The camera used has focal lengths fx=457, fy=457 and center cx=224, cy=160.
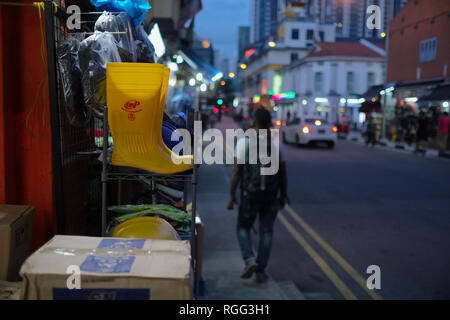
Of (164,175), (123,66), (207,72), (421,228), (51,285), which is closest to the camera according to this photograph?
(51,285)

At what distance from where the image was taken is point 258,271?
543cm

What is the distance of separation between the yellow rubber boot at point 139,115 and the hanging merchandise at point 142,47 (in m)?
1.00

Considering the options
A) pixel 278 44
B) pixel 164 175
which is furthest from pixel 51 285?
pixel 278 44

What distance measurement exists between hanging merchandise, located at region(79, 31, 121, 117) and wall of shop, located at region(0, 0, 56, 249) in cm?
30

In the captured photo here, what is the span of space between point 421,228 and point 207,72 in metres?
11.4

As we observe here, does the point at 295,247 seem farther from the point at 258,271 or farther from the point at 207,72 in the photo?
the point at 207,72

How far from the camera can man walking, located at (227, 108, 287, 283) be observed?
5191 millimetres

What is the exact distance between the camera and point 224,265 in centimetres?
603

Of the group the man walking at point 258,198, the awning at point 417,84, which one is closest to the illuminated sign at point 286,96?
the awning at point 417,84

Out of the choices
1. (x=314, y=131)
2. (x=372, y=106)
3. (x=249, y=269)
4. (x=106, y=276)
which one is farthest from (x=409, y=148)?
(x=106, y=276)

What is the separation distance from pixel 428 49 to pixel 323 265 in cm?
2009

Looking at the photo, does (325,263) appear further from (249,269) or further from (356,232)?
(356,232)

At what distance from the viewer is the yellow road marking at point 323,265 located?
17.1 feet

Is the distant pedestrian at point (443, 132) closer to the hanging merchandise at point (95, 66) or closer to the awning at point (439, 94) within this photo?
the awning at point (439, 94)
